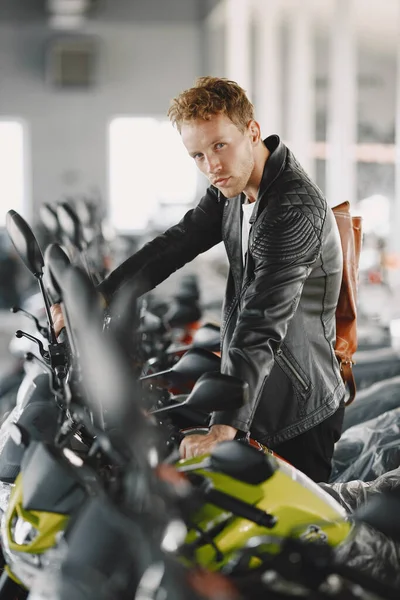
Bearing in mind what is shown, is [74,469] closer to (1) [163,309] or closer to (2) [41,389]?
(2) [41,389]

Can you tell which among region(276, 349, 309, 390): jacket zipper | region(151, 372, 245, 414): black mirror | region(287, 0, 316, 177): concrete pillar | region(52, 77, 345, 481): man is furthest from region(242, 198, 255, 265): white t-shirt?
region(287, 0, 316, 177): concrete pillar

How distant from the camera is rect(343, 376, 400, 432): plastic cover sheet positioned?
3068 millimetres

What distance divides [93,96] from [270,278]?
13423 mm

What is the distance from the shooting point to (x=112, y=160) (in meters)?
14.8

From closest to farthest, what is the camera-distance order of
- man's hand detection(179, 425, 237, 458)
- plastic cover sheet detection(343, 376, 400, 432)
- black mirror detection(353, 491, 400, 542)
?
black mirror detection(353, 491, 400, 542), man's hand detection(179, 425, 237, 458), plastic cover sheet detection(343, 376, 400, 432)

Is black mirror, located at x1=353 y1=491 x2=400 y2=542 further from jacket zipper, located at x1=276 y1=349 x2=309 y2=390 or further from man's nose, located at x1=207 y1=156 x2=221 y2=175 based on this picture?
man's nose, located at x1=207 y1=156 x2=221 y2=175

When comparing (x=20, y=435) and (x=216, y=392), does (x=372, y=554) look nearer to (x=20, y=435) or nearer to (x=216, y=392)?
(x=216, y=392)

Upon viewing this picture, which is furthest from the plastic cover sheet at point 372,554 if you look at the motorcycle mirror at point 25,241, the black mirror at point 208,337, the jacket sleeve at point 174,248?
the black mirror at point 208,337

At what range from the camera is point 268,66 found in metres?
11.8

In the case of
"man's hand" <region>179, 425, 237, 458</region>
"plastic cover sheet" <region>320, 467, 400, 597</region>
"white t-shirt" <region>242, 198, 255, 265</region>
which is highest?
"white t-shirt" <region>242, 198, 255, 265</region>

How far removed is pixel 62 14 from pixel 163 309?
11.6 m

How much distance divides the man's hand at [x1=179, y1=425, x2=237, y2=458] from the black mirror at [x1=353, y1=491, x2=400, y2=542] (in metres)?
0.25

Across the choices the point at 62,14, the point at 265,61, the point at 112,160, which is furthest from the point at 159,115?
the point at 265,61

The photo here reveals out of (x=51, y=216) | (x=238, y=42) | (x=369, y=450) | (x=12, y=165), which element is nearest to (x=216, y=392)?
(x=369, y=450)
